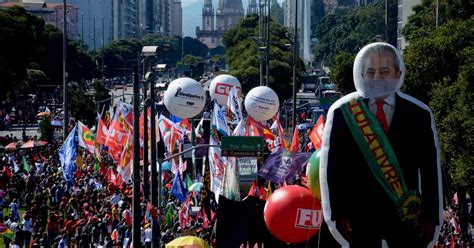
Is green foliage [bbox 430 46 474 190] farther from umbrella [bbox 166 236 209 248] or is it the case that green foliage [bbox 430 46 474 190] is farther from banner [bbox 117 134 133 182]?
umbrella [bbox 166 236 209 248]

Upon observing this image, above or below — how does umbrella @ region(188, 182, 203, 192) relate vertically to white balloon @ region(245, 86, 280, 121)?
below

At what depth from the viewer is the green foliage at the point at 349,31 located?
477ft

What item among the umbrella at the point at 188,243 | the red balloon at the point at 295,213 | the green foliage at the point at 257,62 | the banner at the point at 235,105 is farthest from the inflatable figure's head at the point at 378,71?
the green foliage at the point at 257,62

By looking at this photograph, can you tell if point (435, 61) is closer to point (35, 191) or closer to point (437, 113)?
point (437, 113)

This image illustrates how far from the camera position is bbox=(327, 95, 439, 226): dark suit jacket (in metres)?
10.3

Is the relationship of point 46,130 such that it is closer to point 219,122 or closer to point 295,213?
point 219,122

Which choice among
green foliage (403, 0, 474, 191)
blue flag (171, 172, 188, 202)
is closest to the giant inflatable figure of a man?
blue flag (171, 172, 188, 202)

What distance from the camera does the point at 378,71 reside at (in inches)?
409

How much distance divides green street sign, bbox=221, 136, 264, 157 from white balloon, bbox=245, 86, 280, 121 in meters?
11.3

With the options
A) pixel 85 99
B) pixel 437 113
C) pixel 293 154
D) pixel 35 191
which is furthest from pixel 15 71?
pixel 293 154

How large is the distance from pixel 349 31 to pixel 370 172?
146 meters

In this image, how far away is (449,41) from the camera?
117ft

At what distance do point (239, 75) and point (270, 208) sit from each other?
247 ft

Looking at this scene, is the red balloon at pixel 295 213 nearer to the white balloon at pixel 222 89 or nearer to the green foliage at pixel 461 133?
the green foliage at pixel 461 133
